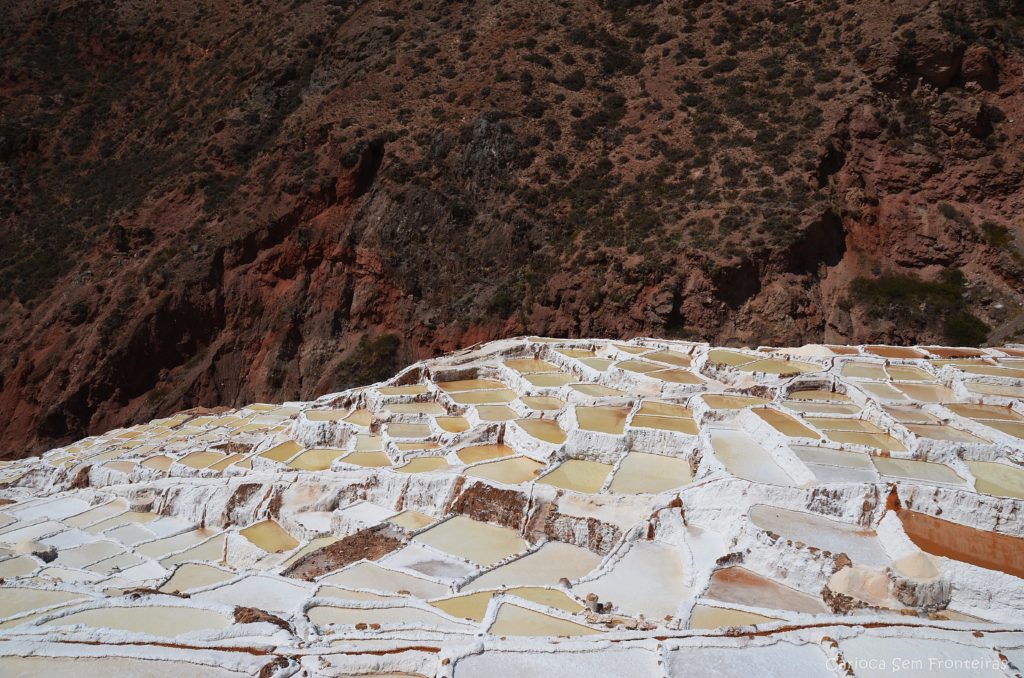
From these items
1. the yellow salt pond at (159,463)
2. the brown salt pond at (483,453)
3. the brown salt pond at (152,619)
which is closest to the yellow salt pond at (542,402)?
the brown salt pond at (483,453)

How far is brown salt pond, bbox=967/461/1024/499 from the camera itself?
8.89 metres

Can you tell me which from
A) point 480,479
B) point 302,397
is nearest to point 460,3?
point 302,397

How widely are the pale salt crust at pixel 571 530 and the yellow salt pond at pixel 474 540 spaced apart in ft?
0.14

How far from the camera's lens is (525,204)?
28.4 meters

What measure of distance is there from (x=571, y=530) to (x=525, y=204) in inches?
805

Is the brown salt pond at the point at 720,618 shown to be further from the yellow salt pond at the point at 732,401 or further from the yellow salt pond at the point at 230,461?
the yellow salt pond at the point at 230,461

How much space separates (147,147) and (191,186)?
821cm

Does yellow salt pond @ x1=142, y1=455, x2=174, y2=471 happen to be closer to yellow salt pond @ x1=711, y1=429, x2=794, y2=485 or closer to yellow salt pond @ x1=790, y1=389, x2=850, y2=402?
yellow salt pond @ x1=711, y1=429, x2=794, y2=485

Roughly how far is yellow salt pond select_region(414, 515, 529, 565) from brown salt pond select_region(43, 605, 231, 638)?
3.62 metres

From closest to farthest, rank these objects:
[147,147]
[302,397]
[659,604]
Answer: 1. [659,604]
2. [302,397]
3. [147,147]

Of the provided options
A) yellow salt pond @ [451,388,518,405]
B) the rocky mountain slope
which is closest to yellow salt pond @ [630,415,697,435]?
yellow salt pond @ [451,388,518,405]

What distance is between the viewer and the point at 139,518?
1362 cm

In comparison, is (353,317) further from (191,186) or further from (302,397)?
(191,186)

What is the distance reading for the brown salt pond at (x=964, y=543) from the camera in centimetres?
793
